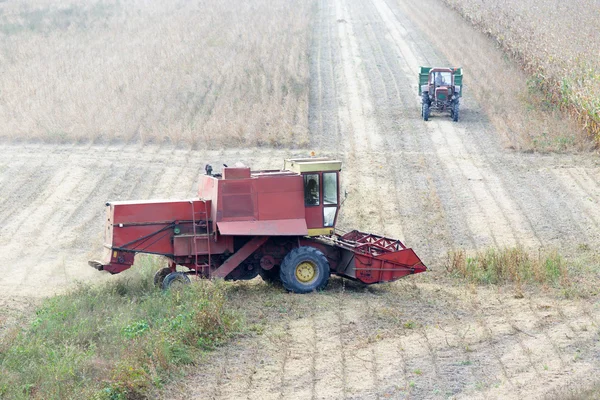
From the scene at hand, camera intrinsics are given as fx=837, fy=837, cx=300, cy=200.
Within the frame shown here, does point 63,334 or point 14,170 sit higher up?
point 63,334

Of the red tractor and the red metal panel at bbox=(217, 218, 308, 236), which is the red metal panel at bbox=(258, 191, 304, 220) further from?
the red tractor

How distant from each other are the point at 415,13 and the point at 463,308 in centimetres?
3946

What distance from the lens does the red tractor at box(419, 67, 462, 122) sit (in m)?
30.6

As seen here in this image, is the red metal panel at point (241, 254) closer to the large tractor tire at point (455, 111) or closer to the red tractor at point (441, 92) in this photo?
the red tractor at point (441, 92)

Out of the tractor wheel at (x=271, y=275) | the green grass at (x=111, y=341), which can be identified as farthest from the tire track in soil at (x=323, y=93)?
the green grass at (x=111, y=341)

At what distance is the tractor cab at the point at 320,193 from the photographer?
1568 centimetres

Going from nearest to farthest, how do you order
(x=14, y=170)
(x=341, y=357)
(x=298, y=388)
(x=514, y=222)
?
(x=298, y=388)
(x=341, y=357)
(x=514, y=222)
(x=14, y=170)

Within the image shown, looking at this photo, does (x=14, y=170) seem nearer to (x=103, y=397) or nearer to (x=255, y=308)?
(x=255, y=308)

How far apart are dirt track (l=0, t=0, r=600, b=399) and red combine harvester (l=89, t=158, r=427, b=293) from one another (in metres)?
0.65

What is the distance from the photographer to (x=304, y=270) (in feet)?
51.2

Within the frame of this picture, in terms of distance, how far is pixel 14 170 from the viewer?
26.1 m

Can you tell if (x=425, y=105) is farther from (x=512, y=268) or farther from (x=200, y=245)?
(x=200, y=245)

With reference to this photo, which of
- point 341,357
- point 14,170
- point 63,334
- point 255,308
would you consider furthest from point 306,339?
point 14,170

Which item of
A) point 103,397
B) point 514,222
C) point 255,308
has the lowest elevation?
point 514,222
